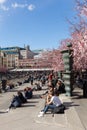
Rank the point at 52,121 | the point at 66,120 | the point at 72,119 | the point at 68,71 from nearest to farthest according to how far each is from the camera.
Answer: the point at 72,119 → the point at 66,120 → the point at 52,121 → the point at 68,71

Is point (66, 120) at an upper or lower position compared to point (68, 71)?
lower

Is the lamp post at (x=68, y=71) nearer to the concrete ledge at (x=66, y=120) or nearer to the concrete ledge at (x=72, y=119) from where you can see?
the concrete ledge at (x=72, y=119)

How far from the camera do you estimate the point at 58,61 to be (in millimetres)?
53031

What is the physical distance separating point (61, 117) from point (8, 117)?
397 centimetres

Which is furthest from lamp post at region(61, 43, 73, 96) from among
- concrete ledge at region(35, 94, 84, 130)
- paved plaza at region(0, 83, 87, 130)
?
concrete ledge at region(35, 94, 84, 130)

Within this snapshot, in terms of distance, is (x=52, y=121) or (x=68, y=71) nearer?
(x=52, y=121)

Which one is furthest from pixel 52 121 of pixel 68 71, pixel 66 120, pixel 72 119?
pixel 68 71

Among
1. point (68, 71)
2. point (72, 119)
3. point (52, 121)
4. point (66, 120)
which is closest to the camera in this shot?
point (72, 119)

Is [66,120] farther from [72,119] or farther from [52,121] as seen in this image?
[52,121]

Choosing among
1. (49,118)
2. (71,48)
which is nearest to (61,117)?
(49,118)

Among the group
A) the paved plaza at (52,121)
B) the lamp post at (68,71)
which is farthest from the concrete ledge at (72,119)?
the lamp post at (68,71)

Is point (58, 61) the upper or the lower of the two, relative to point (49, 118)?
upper

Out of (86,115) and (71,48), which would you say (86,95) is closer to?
(71,48)

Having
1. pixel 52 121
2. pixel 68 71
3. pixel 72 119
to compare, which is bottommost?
pixel 52 121
